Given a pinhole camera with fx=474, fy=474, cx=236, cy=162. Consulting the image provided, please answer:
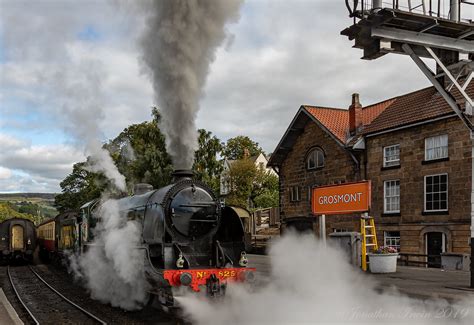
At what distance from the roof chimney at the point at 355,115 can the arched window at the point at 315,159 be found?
187 cm

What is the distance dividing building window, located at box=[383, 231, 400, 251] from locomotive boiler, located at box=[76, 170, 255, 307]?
433 inches

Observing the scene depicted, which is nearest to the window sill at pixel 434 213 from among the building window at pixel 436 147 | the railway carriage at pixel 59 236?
the building window at pixel 436 147

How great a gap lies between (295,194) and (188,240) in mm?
16156

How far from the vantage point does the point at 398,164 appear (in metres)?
18.1

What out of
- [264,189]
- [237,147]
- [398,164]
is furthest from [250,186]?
[398,164]

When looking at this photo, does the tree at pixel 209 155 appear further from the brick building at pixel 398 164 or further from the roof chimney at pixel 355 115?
the roof chimney at pixel 355 115

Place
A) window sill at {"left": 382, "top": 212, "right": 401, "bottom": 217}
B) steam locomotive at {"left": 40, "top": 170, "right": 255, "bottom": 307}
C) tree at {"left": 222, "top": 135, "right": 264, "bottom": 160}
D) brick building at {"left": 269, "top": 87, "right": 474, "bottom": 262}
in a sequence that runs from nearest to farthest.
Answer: steam locomotive at {"left": 40, "top": 170, "right": 255, "bottom": 307}, brick building at {"left": 269, "top": 87, "right": 474, "bottom": 262}, window sill at {"left": 382, "top": 212, "right": 401, "bottom": 217}, tree at {"left": 222, "top": 135, "right": 264, "bottom": 160}

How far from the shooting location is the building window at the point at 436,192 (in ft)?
52.9

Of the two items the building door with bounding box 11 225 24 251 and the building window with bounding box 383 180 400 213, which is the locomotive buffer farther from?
the building door with bounding box 11 225 24 251

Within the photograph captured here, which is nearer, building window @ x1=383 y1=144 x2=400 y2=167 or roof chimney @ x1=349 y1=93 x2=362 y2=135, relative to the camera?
building window @ x1=383 y1=144 x2=400 y2=167

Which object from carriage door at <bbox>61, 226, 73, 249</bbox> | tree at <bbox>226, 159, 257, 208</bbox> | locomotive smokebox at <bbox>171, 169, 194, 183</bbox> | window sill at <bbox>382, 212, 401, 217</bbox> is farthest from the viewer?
tree at <bbox>226, 159, 257, 208</bbox>

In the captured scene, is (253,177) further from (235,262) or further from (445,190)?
(235,262)

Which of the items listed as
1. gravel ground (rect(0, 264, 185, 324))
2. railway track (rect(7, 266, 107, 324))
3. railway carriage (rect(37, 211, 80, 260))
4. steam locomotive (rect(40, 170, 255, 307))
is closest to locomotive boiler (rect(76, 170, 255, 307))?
steam locomotive (rect(40, 170, 255, 307))

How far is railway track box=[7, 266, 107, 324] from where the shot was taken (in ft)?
29.3
